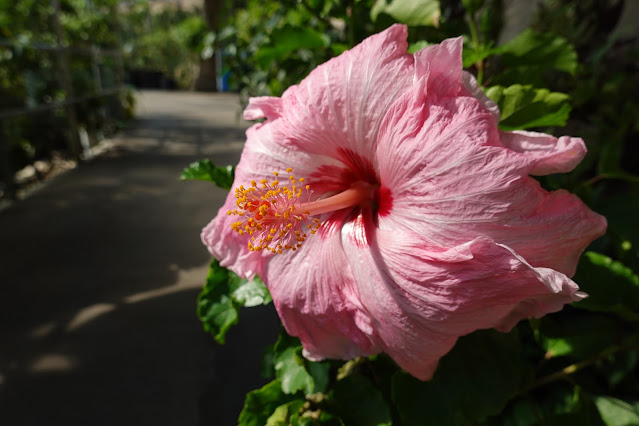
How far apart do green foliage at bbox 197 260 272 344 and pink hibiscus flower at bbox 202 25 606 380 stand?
0.08m

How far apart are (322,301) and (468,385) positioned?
0.63 feet

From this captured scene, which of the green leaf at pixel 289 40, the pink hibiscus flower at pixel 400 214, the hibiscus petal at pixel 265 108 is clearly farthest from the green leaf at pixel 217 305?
the green leaf at pixel 289 40

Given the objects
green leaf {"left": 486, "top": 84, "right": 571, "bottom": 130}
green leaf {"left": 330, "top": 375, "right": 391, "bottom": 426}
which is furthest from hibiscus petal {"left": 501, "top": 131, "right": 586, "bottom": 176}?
green leaf {"left": 330, "top": 375, "right": 391, "bottom": 426}

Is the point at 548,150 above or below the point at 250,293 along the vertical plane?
above

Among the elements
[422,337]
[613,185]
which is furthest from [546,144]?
[613,185]

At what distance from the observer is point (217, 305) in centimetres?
62

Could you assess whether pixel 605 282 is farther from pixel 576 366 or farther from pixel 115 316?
pixel 115 316

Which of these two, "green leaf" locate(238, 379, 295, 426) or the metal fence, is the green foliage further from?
the metal fence

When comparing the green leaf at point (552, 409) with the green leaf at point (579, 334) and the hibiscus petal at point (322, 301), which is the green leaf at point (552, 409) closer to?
the green leaf at point (579, 334)

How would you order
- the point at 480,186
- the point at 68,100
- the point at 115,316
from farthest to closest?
the point at 68,100 < the point at 115,316 < the point at 480,186

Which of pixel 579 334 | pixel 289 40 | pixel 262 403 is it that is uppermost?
pixel 289 40

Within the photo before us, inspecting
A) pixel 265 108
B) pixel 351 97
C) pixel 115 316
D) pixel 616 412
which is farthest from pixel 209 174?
pixel 115 316

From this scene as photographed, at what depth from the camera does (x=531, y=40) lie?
60 centimetres

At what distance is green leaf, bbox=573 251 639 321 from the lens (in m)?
0.55
